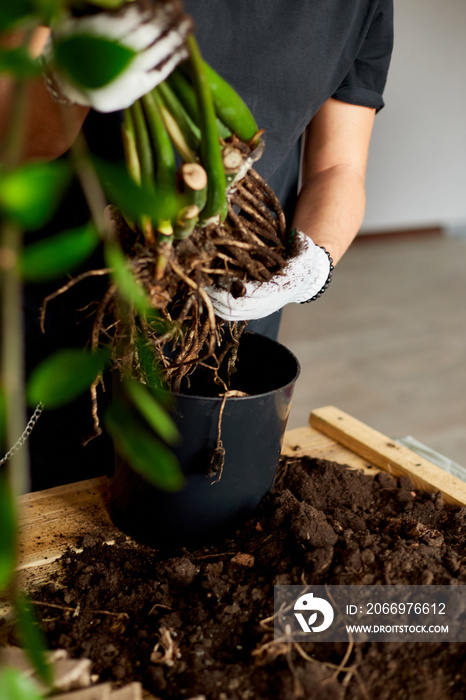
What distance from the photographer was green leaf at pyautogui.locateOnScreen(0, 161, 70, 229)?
28 cm

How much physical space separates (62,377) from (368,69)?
102 cm

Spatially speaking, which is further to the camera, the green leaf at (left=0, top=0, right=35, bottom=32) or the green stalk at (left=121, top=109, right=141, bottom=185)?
the green stalk at (left=121, top=109, right=141, bottom=185)

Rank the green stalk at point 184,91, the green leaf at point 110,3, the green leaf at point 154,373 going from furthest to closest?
1. the green leaf at point 154,373
2. the green stalk at point 184,91
3. the green leaf at point 110,3

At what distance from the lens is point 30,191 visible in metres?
0.28

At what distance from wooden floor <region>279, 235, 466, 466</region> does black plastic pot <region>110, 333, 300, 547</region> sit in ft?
5.66

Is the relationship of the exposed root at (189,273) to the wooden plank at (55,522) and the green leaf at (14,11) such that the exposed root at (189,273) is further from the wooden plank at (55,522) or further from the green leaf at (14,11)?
the green leaf at (14,11)

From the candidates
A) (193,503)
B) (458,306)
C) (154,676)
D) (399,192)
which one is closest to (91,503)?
(193,503)

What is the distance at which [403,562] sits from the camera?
2.31 ft

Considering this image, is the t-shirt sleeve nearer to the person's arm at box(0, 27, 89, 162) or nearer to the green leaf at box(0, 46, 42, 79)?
the person's arm at box(0, 27, 89, 162)

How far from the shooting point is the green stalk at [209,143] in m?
0.48

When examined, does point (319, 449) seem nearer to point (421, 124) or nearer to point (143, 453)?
point (143, 453)

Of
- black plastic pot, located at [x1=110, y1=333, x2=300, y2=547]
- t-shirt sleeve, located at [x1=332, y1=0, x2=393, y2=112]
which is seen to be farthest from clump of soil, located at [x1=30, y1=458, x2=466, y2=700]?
t-shirt sleeve, located at [x1=332, y1=0, x2=393, y2=112]

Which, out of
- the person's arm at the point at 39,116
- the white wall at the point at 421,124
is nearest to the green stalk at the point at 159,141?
the person's arm at the point at 39,116

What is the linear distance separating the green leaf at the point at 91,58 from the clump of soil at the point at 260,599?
52 centimetres
